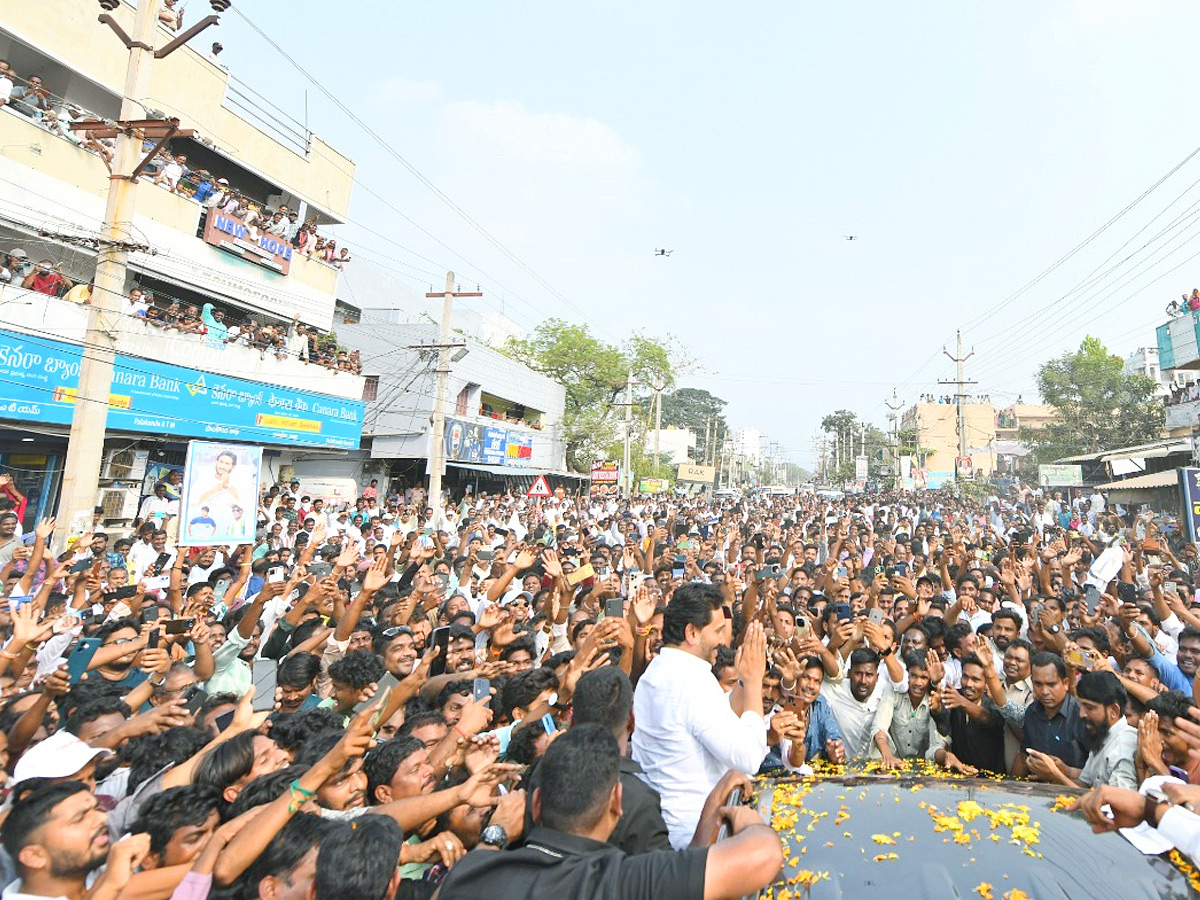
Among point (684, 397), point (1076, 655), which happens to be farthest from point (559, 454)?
point (684, 397)

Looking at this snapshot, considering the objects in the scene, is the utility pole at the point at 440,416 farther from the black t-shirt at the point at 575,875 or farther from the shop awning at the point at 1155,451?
the shop awning at the point at 1155,451

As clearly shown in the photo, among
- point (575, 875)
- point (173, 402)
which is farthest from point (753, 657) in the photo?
point (173, 402)

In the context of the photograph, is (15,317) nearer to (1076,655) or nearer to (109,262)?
(109,262)

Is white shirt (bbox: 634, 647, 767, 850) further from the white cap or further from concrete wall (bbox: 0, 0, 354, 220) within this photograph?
concrete wall (bbox: 0, 0, 354, 220)

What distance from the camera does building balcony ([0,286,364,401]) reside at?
42.2ft

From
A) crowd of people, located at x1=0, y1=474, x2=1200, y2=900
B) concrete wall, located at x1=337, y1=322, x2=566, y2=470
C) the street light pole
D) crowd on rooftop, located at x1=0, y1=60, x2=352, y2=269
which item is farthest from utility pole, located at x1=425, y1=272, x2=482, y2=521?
crowd of people, located at x1=0, y1=474, x2=1200, y2=900

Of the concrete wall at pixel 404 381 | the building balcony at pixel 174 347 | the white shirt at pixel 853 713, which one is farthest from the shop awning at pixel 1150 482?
the building balcony at pixel 174 347

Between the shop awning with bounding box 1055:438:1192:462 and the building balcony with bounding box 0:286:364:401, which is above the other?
the shop awning with bounding box 1055:438:1192:462

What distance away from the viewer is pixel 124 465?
15867 millimetres

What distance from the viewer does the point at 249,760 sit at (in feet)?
9.78

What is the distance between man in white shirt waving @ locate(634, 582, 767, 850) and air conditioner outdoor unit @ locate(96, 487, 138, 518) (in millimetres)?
15675

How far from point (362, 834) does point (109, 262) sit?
10437 mm

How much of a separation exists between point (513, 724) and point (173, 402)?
15.6 m

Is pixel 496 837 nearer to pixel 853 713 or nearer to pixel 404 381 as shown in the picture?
pixel 853 713
